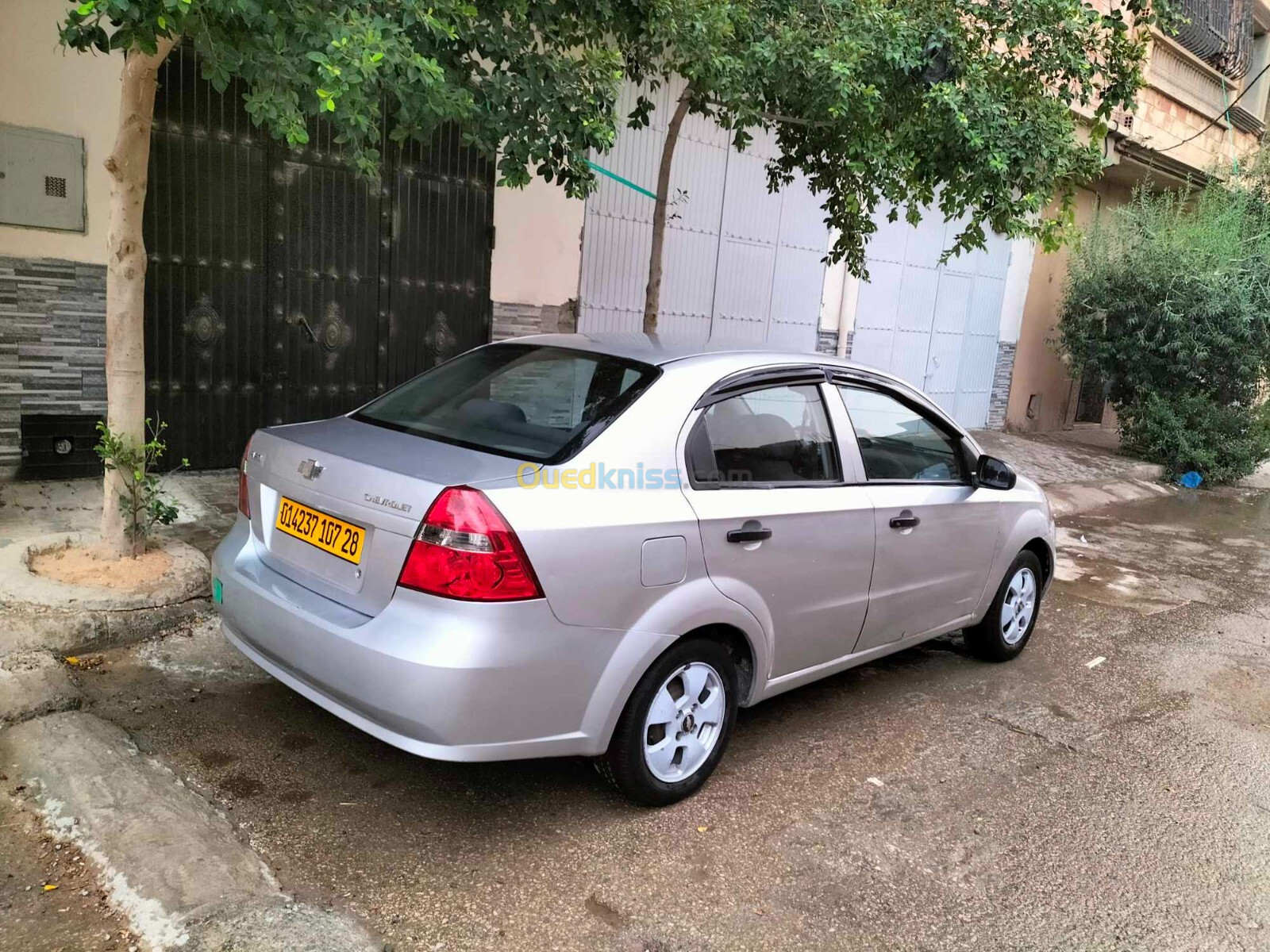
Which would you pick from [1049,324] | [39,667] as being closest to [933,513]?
[39,667]

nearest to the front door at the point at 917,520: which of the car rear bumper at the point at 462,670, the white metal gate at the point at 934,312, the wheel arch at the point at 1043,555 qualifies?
the wheel arch at the point at 1043,555

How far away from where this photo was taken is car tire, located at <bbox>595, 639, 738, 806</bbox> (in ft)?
9.80

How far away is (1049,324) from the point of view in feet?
47.7

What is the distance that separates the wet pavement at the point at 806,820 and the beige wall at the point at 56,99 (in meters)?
3.00

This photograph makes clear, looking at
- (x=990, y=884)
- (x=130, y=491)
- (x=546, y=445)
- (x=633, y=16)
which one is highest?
(x=633, y=16)

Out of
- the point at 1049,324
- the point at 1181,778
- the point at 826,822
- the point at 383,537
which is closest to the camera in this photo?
the point at 383,537

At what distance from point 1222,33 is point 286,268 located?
16.1 metres

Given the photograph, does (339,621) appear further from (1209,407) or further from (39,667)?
(1209,407)

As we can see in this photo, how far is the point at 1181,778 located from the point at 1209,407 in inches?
380

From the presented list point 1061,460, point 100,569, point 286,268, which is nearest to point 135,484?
point 100,569

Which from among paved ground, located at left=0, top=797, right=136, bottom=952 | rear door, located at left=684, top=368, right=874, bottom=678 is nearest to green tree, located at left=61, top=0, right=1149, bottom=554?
rear door, located at left=684, top=368, right=874, bottom=678

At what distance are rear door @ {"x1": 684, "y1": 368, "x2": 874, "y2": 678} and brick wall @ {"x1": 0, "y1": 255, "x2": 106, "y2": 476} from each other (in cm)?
454

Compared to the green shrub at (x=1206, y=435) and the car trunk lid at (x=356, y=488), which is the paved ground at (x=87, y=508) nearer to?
the car trunk lid at (x=356, y=488)

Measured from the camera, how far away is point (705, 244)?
31.1ft
